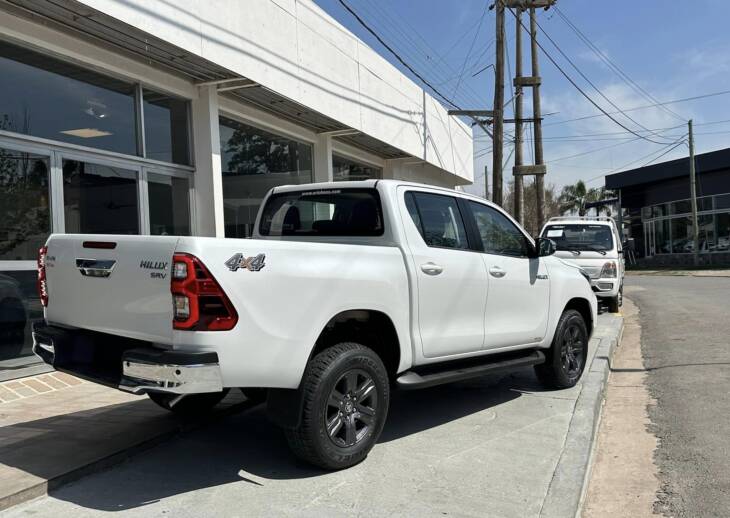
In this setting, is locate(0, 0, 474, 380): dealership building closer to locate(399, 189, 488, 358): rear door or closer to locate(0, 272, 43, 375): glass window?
locate(0, 272, 43, 375): glass window

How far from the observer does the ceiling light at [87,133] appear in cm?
771

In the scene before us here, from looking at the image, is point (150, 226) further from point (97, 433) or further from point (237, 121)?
point (97, 433)

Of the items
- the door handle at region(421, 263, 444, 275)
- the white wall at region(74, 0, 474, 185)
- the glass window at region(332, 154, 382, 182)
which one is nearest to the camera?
the door handle at region(421, 263, 444, 275)

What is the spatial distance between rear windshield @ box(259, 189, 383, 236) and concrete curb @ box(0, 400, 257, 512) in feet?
5.51

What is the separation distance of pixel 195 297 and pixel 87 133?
5508 millimetres

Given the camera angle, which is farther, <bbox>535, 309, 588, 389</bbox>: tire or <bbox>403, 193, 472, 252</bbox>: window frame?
<bbox>535, 309, 588, 389</bbox>: tire

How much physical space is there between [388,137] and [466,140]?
893 centimetres

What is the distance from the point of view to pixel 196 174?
9680 millimetres

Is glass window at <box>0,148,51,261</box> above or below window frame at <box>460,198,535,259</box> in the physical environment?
above

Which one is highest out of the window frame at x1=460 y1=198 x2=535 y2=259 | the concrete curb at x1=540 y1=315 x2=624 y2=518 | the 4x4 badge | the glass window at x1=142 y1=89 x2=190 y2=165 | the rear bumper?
the glass window at x1=142 y1=89 x2=190 y2=165

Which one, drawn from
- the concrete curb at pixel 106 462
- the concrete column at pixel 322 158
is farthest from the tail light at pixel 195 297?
the concrete column at pixel 322 158

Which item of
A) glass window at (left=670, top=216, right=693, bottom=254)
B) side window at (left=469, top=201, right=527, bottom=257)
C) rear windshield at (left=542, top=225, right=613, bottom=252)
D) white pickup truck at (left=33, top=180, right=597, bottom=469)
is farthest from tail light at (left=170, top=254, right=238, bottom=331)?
glass window at (left=670, top=216, right=693, bottom=254)

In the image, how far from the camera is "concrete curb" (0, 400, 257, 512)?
375cm

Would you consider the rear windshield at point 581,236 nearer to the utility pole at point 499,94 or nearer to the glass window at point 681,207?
the utility pole at point 499,94
